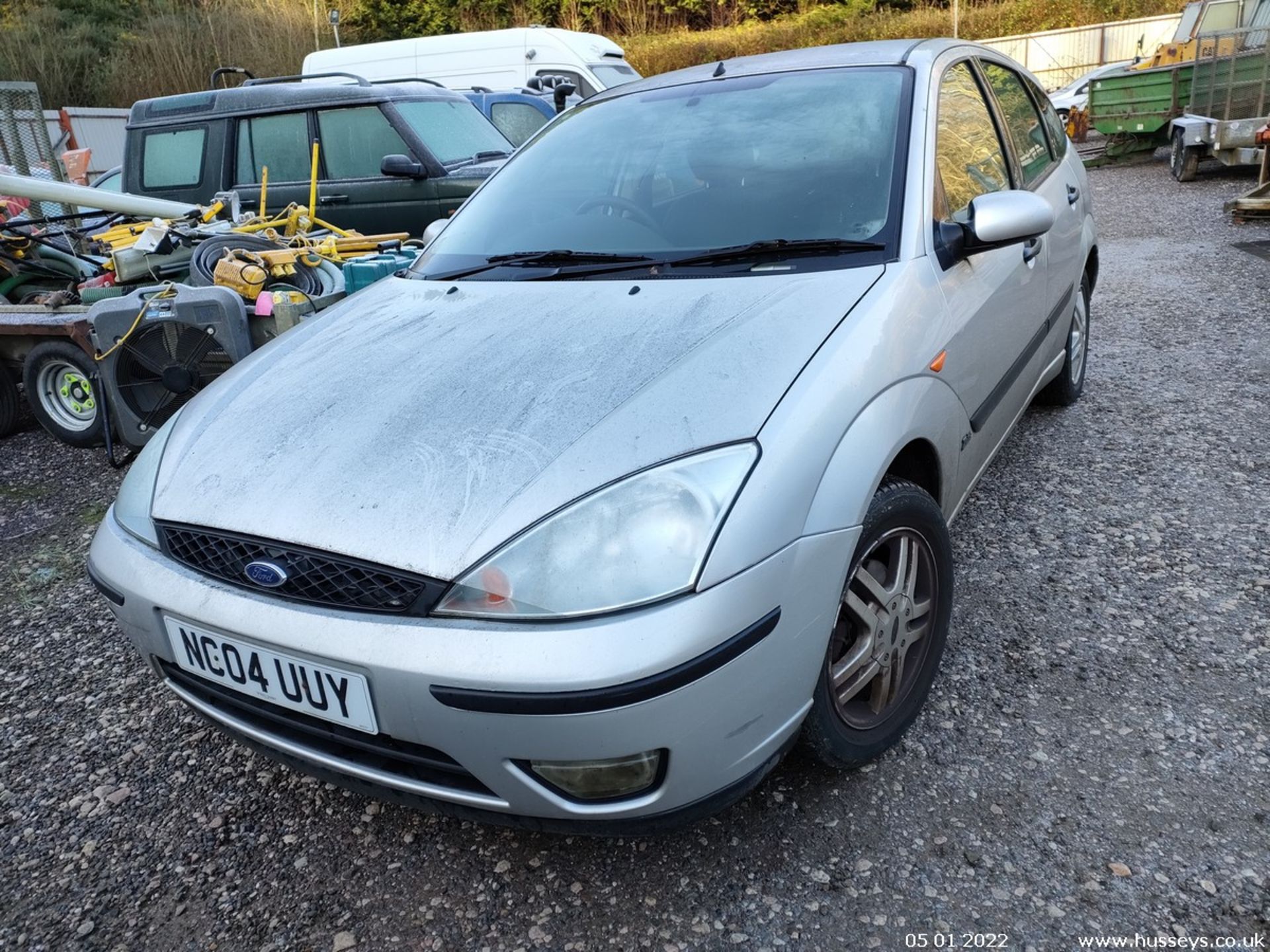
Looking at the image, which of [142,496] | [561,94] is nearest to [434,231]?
[142,496]

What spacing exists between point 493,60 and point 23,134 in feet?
16.5

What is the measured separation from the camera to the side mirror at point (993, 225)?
2213 mm

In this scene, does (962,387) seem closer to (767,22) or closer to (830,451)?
(830,451)

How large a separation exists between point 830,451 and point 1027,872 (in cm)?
88

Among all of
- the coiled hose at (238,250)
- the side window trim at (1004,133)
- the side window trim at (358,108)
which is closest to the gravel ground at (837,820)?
the side window trim at (1004,133)

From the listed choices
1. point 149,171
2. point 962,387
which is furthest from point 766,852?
point 149,171

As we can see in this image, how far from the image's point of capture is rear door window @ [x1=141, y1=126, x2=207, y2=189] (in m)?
6.66

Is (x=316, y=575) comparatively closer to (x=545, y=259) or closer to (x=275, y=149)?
(x=545, y=259)

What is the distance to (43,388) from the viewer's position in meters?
4.59

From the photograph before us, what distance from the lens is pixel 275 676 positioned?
1.64 metres

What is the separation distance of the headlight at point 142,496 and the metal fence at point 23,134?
7.95m

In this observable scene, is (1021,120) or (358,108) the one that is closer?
(1021,120)

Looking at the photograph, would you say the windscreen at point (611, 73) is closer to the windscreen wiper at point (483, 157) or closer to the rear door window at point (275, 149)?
the windscreen wiper at point (483, 157)

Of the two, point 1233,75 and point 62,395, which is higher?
point 1233,75
